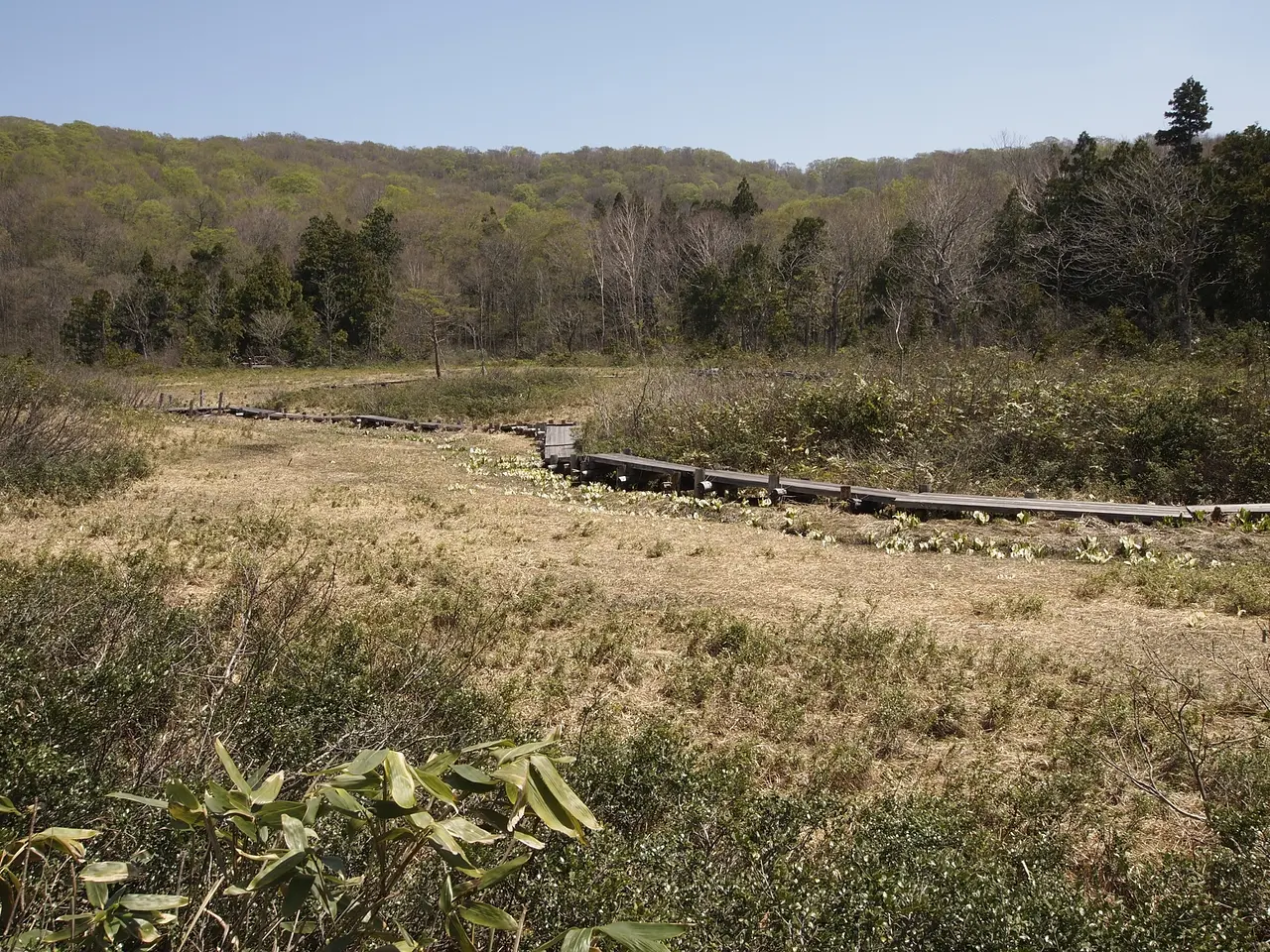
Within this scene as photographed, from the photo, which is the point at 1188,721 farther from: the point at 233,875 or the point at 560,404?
the point at 560,404

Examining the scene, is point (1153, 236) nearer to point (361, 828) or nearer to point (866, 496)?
point (866, 496)

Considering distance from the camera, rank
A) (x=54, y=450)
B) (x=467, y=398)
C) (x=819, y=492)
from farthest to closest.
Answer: (x=467, y=398) < (x=54, y=450) < (x=819, y=492)

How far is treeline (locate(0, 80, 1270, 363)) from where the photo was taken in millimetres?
25406

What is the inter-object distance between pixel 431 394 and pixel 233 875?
2149 centimetres

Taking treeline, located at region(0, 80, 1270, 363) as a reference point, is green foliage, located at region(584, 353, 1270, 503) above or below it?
below

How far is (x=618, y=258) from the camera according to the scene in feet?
150

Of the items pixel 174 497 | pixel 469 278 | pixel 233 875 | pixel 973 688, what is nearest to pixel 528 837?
pixel 233 875

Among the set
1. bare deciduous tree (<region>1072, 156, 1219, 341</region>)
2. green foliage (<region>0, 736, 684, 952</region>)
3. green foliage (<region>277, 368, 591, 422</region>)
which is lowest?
green foliage (<region>277, 368, 591, 422</region>)

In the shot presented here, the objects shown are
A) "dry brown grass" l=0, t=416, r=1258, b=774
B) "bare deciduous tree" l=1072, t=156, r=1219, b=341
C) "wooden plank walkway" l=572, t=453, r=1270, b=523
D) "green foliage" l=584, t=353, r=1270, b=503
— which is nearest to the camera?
"dry brown grass" l=0, t=416, r=1258, b=774

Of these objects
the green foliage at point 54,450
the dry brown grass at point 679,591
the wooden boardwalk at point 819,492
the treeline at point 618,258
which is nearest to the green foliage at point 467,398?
the wooden boardwalk at point 819,492

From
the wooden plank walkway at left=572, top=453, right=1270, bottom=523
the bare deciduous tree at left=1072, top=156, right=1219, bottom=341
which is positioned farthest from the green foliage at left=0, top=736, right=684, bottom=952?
the bare deciduous tree at left=1072, top=156, right=1219, bottom=341

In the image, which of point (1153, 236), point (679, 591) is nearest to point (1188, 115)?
point (1153, 236)

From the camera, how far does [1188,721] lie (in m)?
4.25

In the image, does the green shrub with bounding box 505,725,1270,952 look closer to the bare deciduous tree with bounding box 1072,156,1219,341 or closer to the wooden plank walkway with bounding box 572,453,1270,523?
the wooden plank walkway with bounding box 572,453,1270,523
